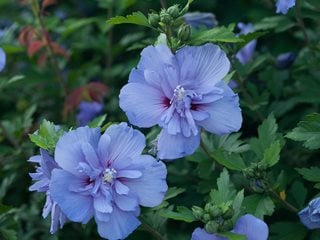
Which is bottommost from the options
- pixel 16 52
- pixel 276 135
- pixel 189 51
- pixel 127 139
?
pixel 16 52

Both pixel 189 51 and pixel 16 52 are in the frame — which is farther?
pixel 16 52

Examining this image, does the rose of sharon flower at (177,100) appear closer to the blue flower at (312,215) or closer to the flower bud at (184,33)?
the flower bud at (184,33)

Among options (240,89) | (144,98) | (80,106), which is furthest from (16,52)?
(144,98)

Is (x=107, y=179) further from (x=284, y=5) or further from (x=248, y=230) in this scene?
(x=284, y=5)

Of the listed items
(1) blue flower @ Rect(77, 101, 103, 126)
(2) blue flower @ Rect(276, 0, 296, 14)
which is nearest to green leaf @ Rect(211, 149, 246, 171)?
(2) blue flower @ Rect(276, 0, 296, 14)

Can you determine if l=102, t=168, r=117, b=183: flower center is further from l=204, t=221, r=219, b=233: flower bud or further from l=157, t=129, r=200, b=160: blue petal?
l=204, t=221, r=219, b=233: flower bud

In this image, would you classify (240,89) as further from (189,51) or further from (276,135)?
(189,51)
